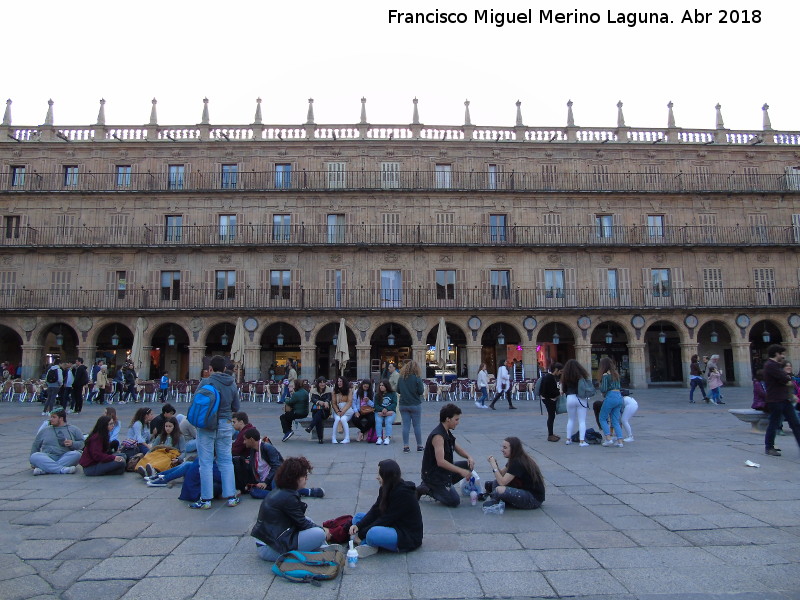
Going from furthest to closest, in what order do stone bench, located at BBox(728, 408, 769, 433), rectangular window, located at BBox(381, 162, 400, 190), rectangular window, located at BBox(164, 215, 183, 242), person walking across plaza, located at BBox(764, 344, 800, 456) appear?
rectangular window, located at BBox(381, 162, 400, 190) < rectangular window, located at BBox(164, 215, 183, 242) < stone bench, located at BBox(728, 408, 769, 433) < person walking across plaza, located at BBox(764, 344, 800, 456)

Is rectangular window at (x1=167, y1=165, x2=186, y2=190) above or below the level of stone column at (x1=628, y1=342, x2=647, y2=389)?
above

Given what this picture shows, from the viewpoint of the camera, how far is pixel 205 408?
6148 millimetres

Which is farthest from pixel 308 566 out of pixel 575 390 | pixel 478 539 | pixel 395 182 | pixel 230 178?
pixel 230 178

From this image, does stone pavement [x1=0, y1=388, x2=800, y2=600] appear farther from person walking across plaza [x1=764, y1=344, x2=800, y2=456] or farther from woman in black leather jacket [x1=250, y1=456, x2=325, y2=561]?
person walking across plaza [x1=764, y1=344, x2=800, y2=456]

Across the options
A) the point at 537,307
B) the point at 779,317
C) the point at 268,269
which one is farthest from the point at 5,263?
the point at 779,317

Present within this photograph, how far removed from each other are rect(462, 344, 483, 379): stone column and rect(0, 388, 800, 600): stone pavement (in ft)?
60.6

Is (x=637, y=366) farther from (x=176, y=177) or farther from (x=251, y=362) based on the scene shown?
(x=176, y=177)

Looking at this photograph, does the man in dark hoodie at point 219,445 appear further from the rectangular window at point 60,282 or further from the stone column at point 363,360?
the rectangular window at point 60,282

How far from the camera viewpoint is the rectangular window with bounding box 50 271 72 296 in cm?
2864

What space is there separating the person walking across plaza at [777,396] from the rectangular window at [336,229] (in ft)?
73.9

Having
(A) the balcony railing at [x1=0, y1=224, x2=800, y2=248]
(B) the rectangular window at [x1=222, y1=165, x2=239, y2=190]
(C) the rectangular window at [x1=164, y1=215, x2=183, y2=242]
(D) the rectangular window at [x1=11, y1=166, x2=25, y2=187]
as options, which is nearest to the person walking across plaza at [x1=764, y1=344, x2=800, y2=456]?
(A) the balcony railing at [x1=0, y1=224, x2=800, y2=248]

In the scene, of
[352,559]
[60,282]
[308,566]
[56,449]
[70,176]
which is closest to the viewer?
[308,566]

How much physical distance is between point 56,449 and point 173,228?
22942 mm

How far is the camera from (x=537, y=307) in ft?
93.9
